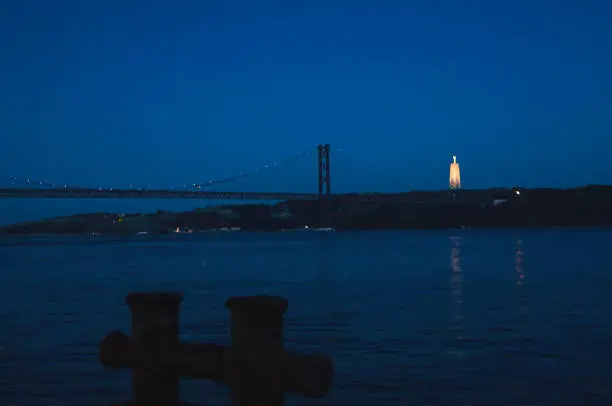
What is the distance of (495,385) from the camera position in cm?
938

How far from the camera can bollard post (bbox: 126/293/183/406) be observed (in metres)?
3.65

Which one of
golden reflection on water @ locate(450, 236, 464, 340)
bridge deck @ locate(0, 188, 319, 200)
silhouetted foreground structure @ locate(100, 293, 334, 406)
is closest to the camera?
silhouetted foreground structure @ locate(100, 293, 334, 406)

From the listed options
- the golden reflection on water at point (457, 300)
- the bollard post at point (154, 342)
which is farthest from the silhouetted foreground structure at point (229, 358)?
the golden reflection on water at point (457, 300)

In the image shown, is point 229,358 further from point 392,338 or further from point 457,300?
point 457,300

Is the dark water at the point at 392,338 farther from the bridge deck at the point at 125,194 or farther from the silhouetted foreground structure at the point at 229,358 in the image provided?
the bridge deck at the point at 125,194

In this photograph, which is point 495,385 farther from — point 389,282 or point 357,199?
point 357,199

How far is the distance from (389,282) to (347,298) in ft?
25.0

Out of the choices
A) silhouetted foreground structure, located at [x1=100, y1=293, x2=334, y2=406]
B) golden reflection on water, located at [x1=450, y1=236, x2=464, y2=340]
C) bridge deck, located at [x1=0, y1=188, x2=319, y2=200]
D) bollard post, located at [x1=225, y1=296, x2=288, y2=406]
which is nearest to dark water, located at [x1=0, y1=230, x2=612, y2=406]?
golden reflection on water, located at [x1=450, y1=236, x2=464, y2=340]

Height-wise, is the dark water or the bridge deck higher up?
the bridge deck

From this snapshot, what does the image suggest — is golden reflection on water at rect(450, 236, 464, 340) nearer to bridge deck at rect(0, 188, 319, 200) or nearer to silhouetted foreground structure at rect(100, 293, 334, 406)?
silhouetted foreground structure at rect(100, 293, 334, 406)

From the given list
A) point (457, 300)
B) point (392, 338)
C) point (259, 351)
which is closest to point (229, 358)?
point (259, 351)

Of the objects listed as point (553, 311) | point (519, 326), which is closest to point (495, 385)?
point (519, 326)

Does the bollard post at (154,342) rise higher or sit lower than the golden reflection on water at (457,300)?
higher

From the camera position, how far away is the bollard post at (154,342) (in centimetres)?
365
